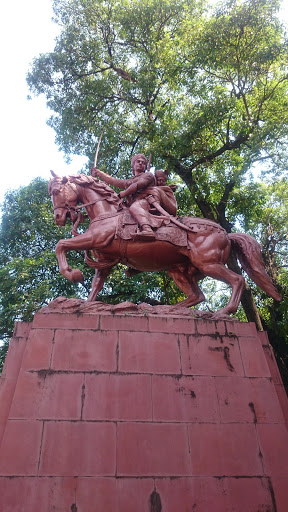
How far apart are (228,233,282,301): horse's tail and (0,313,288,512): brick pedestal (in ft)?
3.27

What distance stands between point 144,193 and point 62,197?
4.86 ft

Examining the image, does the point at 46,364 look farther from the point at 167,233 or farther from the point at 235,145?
the point at 235,145

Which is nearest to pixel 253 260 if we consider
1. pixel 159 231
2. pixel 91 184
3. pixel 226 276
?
pixel 226 276

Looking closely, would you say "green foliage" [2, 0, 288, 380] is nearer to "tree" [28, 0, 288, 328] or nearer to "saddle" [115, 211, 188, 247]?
"tree" [28, 0, 288, 328]

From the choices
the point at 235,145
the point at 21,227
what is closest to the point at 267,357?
the point at 235,145

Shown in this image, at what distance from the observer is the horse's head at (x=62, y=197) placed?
6.74m

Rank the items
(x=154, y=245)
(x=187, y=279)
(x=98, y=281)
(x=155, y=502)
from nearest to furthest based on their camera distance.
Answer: (x=155, y=502) < (x=154, y=245) < (x=98, y=281) < (x=187, y=279)

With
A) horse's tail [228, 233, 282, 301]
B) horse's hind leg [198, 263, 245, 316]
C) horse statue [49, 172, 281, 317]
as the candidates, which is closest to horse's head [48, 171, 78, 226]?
horse statue [49, 172, 281, 317]

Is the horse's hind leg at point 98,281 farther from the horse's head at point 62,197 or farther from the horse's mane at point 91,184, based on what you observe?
the horse's mane at point 91,184

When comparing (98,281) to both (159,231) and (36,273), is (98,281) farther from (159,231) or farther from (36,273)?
(36,273)

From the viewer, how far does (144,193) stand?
703 cm

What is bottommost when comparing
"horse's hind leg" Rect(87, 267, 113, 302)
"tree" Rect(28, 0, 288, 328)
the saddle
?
"horse's hind leg" Rect(87, 267, 113, 302)

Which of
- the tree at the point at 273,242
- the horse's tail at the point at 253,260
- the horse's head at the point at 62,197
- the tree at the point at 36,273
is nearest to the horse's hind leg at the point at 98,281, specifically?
the horse's head at the point at 62,197

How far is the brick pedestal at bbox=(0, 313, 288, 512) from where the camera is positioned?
4.01 m
